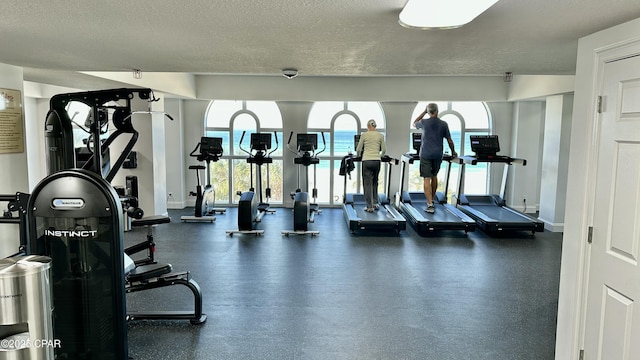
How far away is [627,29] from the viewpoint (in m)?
1.97

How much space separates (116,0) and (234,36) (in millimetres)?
764

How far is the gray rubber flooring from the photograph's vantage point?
3096 millimetres

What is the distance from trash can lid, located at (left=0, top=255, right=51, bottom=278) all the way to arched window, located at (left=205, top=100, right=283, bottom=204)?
754cm

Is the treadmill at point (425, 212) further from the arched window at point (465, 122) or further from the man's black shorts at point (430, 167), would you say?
the arched window at point (465, 122)

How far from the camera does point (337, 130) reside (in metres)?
9.04

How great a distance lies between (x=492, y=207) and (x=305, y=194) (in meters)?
3.91

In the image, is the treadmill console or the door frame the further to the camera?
the treadmill console

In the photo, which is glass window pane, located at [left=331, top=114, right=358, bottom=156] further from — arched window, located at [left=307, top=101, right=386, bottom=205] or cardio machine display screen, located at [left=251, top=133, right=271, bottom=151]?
cardio machine display screen, located at [left=251, top=133, right=271, bottom=151]

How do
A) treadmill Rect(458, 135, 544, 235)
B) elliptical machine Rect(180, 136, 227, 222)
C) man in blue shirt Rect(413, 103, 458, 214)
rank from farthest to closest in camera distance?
elliptical machine Rect(180, 136, 227, 222), man in blue shirt Rect(413, 103, 458, 214), treadmill Rect(458, 135, 544, 235)

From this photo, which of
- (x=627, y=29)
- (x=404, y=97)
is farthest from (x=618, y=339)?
(x=404, y=97)

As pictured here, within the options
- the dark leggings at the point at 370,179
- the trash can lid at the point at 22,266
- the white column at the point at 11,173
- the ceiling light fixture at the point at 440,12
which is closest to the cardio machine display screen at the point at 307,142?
the dark leggings at the point at 370,179

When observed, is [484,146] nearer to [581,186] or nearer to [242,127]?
[581,186]

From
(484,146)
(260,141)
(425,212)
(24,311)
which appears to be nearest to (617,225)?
(24,311)

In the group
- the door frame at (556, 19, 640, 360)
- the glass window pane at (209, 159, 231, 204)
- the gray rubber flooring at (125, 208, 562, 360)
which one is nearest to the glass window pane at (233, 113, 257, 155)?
the glass window pane at (209, 159, 231, 204)
